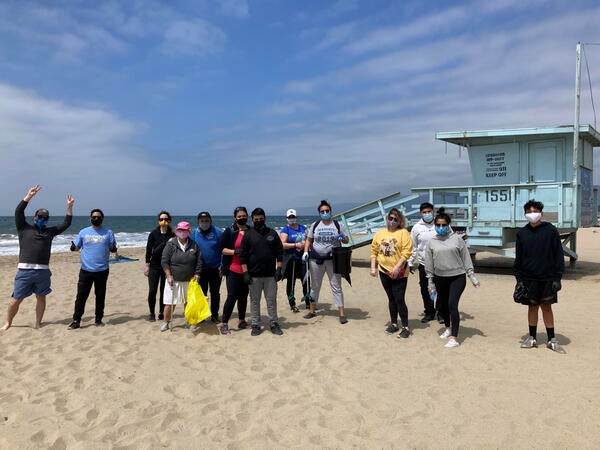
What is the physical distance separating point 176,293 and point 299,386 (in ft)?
8.44

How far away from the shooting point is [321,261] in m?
6.55

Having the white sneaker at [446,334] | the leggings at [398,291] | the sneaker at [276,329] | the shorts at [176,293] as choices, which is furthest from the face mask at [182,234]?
the white sneaker at [446,334]

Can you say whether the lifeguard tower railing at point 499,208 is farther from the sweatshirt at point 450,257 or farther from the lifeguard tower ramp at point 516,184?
the sweatshirt at point 450,257

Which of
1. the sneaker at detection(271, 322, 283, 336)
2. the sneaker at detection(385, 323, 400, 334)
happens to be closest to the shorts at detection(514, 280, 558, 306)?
the sneaker at detection(385, 323, 400, 334)

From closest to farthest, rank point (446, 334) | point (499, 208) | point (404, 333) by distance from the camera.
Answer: point (446, 334) < point (404, 333) < point (499, 208)

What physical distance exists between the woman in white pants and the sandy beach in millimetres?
566

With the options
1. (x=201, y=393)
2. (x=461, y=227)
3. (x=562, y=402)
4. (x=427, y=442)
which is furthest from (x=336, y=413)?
(x=461, y=227)

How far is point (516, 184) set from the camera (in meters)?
10.4

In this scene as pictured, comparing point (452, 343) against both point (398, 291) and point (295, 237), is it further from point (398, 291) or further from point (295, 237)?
point (295, 237)

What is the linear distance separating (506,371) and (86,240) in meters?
5.53

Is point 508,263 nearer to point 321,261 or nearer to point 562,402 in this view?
point 321,261

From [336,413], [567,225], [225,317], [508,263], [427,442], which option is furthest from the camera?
[508,263]

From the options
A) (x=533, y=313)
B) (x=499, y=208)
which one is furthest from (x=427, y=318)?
(x=499, y=208)

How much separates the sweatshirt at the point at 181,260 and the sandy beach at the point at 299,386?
2.65 ft
